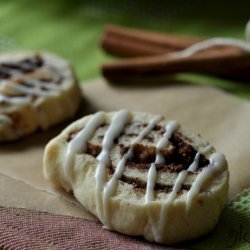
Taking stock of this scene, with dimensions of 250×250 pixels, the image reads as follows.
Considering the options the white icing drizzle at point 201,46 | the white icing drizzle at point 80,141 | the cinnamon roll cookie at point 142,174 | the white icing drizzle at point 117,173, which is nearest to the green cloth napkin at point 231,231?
the cinnamon roll cookie at point 142,174

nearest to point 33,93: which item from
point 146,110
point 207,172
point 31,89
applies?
point 31,89

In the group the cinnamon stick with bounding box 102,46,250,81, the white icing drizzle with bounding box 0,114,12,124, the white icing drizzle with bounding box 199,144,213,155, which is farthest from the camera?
the cinnamon stick with bounding box 102,46,250,81

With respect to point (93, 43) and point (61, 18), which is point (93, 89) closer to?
point (93, 43)

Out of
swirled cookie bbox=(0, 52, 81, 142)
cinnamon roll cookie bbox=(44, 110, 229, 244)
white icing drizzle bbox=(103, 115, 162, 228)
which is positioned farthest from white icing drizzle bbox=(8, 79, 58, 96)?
white icing drizzle bbox=(103, 115, 162, 228)

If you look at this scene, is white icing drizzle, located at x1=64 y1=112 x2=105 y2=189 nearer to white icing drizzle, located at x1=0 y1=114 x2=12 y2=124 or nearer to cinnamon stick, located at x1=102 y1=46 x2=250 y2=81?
white icing drizzle, located at x1=0 y1=114 x2=12 y2=124

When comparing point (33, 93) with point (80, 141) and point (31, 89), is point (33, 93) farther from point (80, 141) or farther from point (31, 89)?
point (80, 141)

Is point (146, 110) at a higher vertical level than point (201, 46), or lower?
lower
